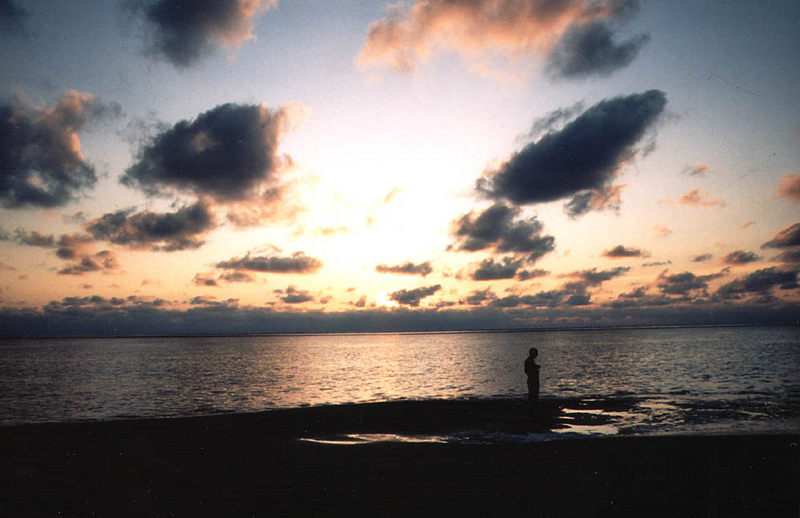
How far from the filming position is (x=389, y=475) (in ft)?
46.4

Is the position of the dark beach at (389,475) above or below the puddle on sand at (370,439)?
above

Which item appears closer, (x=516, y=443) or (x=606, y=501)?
(x=606, y=501)

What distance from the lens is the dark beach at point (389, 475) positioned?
37.3ft

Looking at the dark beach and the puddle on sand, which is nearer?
the dark beach

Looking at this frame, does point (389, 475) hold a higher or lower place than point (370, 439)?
higher

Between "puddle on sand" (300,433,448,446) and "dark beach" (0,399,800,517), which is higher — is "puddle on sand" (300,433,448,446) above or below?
below

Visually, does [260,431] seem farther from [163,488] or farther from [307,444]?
[163,488]

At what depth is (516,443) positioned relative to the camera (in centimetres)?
1902

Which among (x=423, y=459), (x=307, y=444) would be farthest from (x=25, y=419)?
(x=423, y=459)

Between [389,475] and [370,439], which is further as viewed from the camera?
[370,439]

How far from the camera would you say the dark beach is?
11375 millimetres

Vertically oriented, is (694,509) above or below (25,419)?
above

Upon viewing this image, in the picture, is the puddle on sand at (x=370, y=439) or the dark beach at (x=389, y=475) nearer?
the dark beach at (x=389, y=475)

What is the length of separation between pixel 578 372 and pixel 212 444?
52364 millimetres
